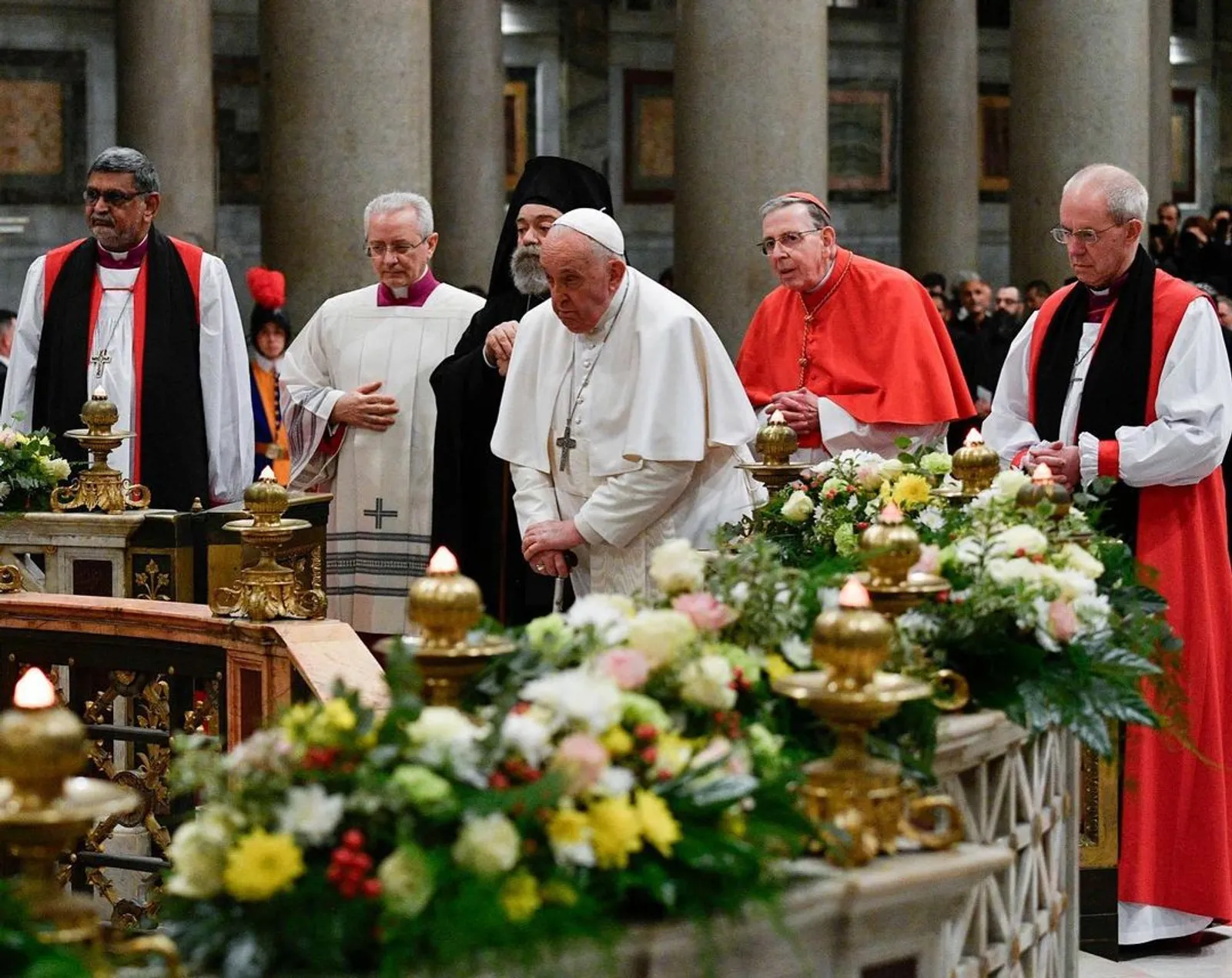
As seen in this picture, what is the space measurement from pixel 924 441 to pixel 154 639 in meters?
Result: 2.87

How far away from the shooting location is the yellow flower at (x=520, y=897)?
8.29 feet

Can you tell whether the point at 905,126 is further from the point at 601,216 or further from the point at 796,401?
Answer: the point at 601,216

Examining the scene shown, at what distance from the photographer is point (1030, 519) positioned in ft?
14.6

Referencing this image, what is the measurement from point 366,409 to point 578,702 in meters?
5.05

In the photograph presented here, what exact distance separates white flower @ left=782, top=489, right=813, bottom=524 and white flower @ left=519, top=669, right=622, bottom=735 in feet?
8.87

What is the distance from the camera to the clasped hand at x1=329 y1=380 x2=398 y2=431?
7.72 meters

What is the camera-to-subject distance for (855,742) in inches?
117

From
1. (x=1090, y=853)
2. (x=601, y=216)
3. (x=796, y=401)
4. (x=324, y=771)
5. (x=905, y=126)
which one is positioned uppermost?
(x=905, y=126)

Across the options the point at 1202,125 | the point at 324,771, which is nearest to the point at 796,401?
the point at 324,771

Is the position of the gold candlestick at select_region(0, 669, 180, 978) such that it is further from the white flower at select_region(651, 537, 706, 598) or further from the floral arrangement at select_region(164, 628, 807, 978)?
the white flower at select_region(651, 537, 706, 598)

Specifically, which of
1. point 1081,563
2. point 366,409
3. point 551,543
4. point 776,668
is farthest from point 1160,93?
point 776,668

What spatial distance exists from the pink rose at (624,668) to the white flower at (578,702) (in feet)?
0.23

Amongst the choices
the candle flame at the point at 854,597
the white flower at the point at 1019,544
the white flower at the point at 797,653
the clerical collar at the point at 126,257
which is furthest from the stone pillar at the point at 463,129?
the candle flame at the point at 854,597

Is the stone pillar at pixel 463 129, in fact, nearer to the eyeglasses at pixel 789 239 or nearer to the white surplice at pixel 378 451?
the white surplice at pixel 378 451
